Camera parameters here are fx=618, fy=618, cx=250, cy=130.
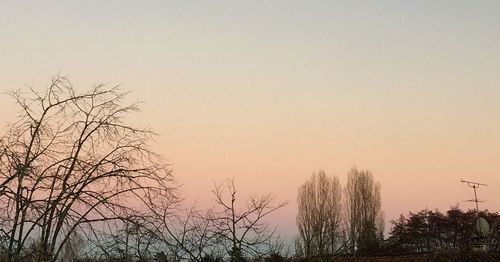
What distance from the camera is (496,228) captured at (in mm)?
38156

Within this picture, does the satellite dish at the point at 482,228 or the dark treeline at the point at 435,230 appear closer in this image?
the satellite dish at the point at 482,228

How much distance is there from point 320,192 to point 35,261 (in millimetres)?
38526

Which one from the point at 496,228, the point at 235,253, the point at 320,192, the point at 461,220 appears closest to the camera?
the point at 235,253

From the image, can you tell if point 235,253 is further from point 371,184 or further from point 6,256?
point 371,184

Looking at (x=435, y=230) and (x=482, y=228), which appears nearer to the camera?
(x=482, y=228)

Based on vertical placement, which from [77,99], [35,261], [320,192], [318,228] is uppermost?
[320,192]

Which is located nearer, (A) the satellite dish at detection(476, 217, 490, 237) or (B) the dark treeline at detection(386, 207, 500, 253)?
(A) the satellite dish at detection(476, 217, 490, 237)

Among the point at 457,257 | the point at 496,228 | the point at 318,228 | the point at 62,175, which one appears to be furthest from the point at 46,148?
→ the point at 496,228

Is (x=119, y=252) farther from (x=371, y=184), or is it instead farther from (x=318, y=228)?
(x=371, y=184)

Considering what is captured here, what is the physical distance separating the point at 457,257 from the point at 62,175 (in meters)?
22.1

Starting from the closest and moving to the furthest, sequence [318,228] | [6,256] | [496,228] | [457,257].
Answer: [6,256], [318,228], [457,257], [496,228]

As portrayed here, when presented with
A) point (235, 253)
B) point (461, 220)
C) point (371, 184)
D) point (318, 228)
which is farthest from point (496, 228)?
point (235, 253)

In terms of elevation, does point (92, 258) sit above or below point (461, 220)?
below

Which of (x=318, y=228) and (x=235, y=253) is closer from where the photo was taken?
(x=235, y=253)
